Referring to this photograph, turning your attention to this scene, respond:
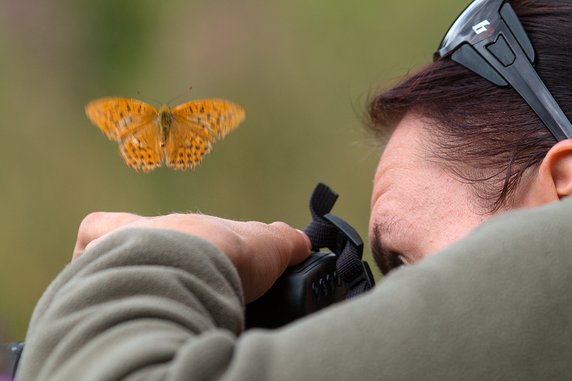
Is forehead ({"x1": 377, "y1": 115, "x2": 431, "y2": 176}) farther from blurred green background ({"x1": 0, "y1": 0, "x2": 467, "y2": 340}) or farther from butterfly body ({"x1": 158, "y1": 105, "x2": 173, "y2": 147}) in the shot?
blurred green background ({"x1": 0, "y1": 0, "x2": 467, "y2": 340})

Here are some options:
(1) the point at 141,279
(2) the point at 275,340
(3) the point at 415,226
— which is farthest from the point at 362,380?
(3) the point at 415,226

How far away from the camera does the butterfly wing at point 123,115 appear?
108 cm

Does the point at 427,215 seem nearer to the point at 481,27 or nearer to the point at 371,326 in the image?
the point at 481,27

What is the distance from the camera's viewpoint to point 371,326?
583 millimetres

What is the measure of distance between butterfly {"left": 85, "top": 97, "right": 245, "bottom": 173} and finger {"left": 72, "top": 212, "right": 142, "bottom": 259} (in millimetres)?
159

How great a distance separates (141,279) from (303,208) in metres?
1.96

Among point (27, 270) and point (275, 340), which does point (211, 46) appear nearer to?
point (27, 270)

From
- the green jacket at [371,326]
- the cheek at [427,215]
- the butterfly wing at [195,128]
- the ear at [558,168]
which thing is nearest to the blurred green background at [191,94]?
the butterfly wing at [195,128]

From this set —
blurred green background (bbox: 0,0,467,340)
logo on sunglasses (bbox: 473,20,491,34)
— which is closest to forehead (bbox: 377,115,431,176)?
logo on sunglasses (bbox: 473,20,491,34)

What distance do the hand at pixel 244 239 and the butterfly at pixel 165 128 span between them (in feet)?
0.54

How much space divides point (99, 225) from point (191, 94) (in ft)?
6.30

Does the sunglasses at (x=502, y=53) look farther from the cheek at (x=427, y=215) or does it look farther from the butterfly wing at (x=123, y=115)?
the butterfly wing at (x=123, y=115)

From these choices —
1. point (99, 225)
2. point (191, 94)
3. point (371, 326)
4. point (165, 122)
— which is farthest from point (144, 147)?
point (191, 94)

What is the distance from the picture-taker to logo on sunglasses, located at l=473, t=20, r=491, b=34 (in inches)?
38.0
